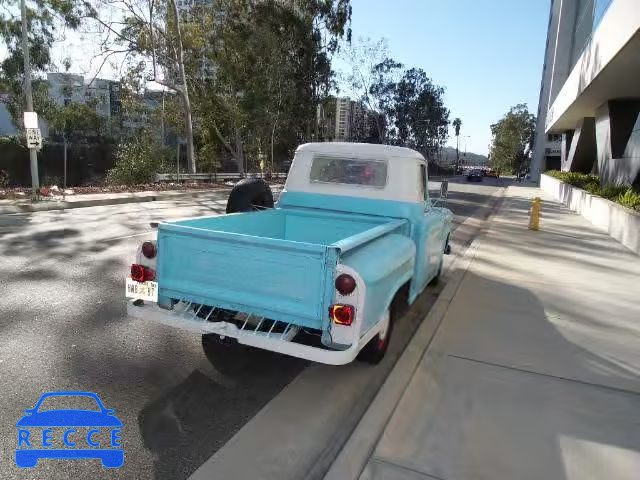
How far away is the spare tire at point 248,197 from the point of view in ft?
21.0

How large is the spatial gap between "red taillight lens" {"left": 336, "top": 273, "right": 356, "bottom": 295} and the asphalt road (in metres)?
1.10

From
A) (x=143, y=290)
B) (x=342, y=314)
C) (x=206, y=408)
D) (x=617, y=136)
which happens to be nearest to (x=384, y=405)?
(x=342, y=314)

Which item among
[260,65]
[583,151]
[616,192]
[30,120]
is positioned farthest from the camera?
[583,151]

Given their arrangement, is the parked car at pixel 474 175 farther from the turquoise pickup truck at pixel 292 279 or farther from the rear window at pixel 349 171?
the turquoise pickup truck at pixel 292 279

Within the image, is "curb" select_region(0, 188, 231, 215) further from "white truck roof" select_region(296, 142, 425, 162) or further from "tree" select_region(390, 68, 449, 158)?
"tree" select_region(390, 68, 449, 158)

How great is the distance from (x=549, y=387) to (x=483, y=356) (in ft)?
2.20

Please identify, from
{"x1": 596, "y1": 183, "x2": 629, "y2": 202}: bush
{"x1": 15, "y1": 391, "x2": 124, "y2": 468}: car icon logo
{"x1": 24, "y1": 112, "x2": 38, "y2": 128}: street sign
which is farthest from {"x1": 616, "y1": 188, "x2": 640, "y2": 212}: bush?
{"x1": 24, "y1": 112, "x2": 38, "y2": 128}: street sign

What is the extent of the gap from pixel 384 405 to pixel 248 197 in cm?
382

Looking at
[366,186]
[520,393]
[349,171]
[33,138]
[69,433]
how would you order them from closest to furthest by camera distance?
1. [69,433]
2. [520,393]
3. [366,186]
4. [349,171]
5. [33,138]

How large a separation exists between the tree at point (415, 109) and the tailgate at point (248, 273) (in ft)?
178

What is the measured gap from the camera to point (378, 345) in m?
3.96

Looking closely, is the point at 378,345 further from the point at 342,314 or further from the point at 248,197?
the point at 248,197

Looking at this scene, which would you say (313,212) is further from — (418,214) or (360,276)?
(360,276)

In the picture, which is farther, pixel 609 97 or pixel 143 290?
pixel 609 97
